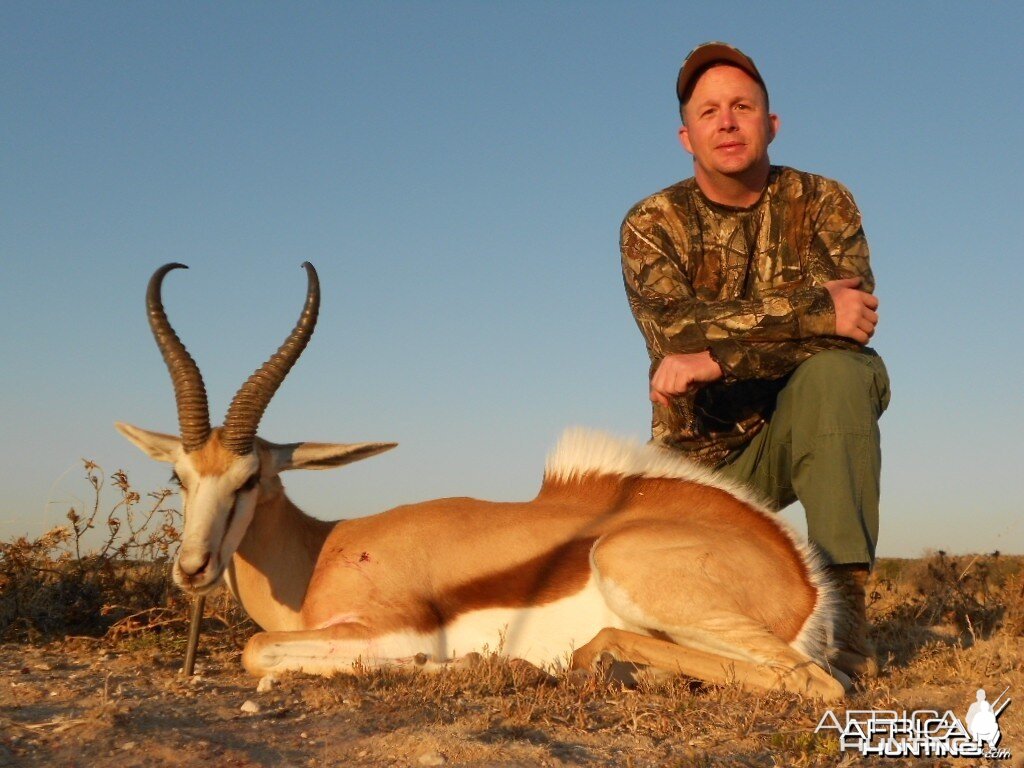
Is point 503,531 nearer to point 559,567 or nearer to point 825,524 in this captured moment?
point 559,567

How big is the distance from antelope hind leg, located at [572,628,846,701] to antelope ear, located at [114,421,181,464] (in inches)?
103

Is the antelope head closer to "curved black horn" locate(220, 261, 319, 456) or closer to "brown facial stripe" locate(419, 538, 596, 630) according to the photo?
"curved black horn" locate(220, 261, 319, 456)

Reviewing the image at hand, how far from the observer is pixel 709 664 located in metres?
4.66

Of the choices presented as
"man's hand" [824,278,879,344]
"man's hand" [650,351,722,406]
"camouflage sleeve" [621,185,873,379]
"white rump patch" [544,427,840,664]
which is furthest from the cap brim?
"white rump patch" [544,427,840,664]

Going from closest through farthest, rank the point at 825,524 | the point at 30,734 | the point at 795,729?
the point at 30,734 → the point at 795,729 → the point at 825,524

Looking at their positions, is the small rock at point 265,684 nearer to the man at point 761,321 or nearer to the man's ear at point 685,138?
the man at point 761,321

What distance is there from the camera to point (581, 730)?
388 centimetres

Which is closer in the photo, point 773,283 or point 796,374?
point 796,374

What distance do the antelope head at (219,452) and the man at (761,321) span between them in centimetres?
208

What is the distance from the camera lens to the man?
222 inches

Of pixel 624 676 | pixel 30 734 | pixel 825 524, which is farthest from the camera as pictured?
pixel 825 524

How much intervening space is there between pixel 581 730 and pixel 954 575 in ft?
18.9

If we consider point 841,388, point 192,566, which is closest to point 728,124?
point 841,388

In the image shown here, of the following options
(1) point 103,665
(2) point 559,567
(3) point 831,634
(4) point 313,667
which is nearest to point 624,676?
(2) point 559,567
